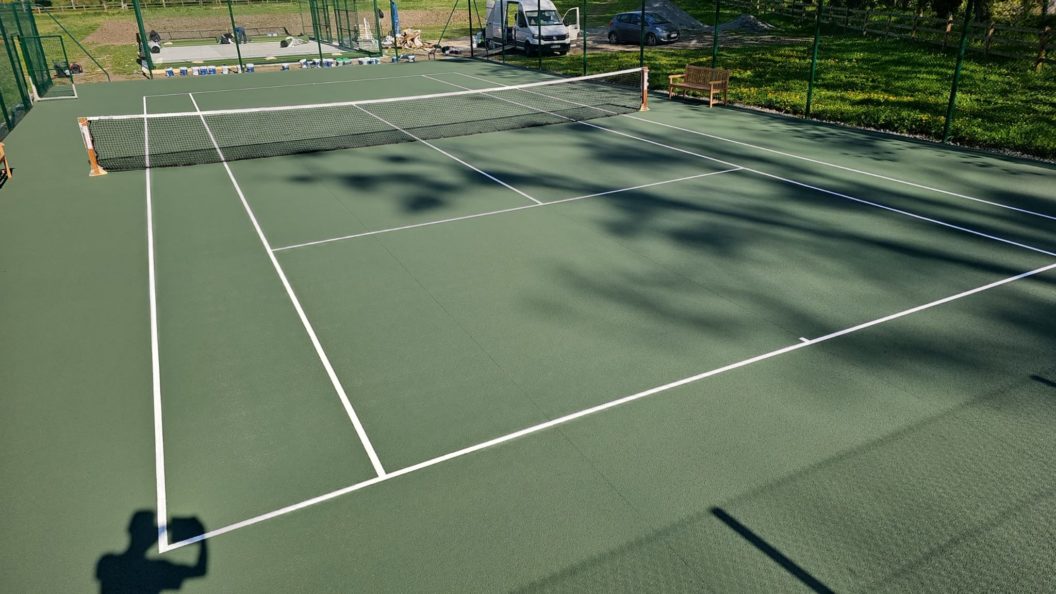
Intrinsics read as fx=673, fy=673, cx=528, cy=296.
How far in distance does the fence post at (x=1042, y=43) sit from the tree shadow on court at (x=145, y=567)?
26.5 m

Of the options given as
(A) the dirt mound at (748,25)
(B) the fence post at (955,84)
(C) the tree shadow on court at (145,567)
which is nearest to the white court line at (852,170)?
(B) the fence post at (955,84)

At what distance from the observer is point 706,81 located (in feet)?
67.5

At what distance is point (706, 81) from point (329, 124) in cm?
1132

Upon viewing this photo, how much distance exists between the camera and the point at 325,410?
6430mm

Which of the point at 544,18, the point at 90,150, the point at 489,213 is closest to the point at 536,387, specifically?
the point at 489,213

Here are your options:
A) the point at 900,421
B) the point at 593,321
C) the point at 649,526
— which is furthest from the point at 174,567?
the point at 900,421

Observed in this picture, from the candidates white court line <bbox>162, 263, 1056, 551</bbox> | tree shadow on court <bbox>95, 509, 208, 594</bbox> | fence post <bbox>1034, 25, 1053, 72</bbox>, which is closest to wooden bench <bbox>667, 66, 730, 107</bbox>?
fence post <bbox>1034, 25, 1053, 72</bbox>

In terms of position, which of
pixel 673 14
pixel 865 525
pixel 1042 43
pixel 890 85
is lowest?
pixel 865 525

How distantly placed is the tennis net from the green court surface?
9.90ft

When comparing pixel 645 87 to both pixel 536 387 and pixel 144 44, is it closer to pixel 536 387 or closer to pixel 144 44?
pixel 536 387

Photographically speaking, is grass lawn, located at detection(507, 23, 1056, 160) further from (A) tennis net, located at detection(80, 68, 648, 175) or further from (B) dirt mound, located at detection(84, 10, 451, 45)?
(B) dirt mound, located at detection(84, 10, 451, 45)

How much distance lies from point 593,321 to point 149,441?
4710 millimetres

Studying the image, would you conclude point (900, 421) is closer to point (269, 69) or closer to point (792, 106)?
point (792, 106)

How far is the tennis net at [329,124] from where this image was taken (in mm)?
15797
